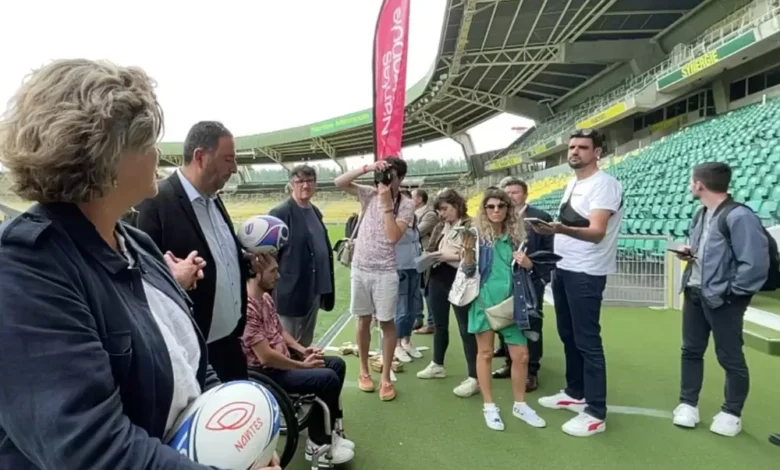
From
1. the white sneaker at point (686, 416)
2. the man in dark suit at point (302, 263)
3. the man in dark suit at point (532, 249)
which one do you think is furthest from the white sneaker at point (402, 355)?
the white sneaker at point (686, 416)

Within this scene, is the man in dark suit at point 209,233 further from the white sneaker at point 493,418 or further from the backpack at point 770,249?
the backpack at point 770,249

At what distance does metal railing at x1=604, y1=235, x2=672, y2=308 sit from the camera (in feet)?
20.2

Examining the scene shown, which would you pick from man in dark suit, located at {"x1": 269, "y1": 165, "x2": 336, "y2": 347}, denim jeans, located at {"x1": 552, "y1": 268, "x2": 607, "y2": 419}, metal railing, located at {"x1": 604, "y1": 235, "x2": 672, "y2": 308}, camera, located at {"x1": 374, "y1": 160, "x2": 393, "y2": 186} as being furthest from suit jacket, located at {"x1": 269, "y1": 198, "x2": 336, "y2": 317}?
metal railing, located at {"x1": 604, "y1": 235, "x2": 672, "y2": 308}

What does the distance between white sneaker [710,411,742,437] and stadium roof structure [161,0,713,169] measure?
1334 cm

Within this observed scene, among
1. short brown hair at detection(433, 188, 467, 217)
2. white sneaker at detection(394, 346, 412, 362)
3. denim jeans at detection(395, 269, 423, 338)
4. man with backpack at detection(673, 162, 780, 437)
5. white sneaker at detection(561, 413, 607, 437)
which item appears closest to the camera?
man with backpack at detection(673, 162, 780, 437)

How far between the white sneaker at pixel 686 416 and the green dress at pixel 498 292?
0.96 meters

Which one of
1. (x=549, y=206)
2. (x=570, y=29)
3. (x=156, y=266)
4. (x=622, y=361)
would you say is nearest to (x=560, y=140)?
(x=570, y=29)

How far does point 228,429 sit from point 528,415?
2.48 m

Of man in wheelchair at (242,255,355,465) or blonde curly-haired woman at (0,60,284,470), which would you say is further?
man in wheelchair at (242,255,355,465)

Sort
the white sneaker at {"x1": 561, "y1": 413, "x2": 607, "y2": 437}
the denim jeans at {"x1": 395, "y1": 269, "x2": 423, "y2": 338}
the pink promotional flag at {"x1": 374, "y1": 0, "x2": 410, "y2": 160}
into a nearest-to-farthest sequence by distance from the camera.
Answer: the white sneaker at {"x1": 561, "y1": 413, "x2": 607, "y2": 437}, the denim jeans at {"x1": 395, "y1": 269, "x2": 423, "y2": 338}, the pink promotional flag at {"x1": 374, "y1": 0, "x2": 410, "y2": 160}

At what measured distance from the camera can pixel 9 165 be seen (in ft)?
2.48

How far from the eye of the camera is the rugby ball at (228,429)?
2.89 feet

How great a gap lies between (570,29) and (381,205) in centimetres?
2093

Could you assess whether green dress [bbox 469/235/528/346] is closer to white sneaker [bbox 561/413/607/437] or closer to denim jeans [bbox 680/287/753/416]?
white sneaker [bbox 561/413/607/437]
